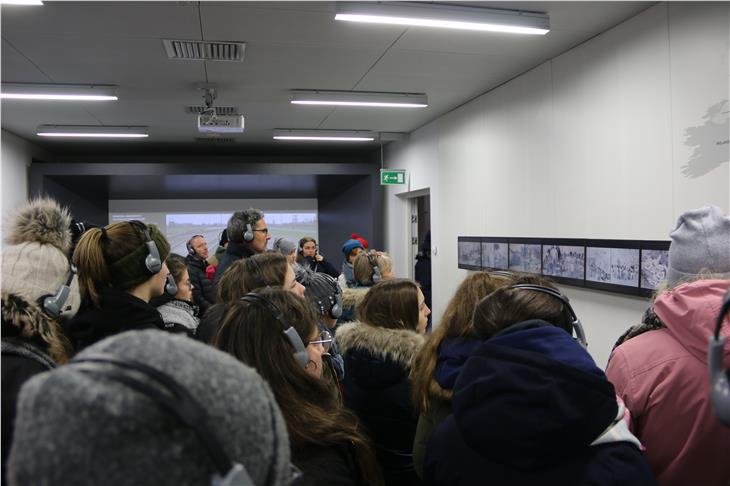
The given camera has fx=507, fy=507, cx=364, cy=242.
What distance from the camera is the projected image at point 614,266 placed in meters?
3.82

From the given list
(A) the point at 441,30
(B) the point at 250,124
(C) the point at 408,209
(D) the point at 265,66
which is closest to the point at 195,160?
(B) the point at 250,124

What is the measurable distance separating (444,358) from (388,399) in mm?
417

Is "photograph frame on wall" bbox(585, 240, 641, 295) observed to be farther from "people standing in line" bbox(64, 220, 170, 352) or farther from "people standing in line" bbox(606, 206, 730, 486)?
"people standing in line" bbox(64, 220, 170, 352)

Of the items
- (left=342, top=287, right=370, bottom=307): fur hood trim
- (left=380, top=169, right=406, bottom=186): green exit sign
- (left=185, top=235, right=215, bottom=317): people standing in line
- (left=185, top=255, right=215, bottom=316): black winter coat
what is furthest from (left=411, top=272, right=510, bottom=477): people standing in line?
(left=380, top=169, right=406, bottom=186): green exit sign

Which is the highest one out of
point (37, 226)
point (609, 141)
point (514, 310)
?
point (609, 141)

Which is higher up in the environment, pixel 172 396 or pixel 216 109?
pixel 216 109

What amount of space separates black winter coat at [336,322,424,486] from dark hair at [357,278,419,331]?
165 millimetres

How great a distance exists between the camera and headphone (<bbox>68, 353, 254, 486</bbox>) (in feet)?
1.53

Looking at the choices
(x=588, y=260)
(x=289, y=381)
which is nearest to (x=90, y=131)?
(x=588, y=260)

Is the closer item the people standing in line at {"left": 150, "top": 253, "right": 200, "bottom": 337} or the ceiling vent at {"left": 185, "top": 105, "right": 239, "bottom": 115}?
the people standing in line at {"left": 150, "top": 253, "right": 200, "bottom": 337}

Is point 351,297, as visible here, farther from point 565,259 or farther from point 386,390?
point 565,259

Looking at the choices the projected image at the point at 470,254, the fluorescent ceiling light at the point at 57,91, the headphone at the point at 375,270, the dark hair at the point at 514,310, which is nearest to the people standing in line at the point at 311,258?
the projected image at the point at 470,254

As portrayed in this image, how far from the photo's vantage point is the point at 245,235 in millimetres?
3287

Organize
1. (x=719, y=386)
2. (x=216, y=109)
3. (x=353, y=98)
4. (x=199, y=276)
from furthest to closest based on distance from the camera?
(x=216, y=109)
(x=353, y=98)
(x=199, y=276)
(x=719, y=386)
